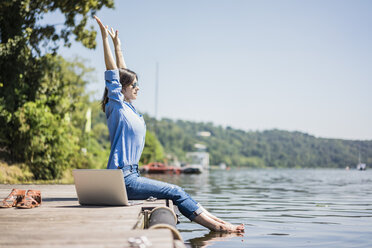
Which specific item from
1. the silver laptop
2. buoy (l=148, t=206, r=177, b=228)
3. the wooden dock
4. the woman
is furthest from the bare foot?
the silver laptop

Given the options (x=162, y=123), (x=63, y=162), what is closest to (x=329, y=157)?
(x=162, y=123)

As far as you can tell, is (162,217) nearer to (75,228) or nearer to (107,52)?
(75,228)

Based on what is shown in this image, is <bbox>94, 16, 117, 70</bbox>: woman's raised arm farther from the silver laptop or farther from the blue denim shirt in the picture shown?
the silver laptop

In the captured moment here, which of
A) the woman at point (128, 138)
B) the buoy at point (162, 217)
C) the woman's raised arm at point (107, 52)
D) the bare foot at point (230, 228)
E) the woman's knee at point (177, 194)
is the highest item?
the woman's raised arm at point (107, 52)

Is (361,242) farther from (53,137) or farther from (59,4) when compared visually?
(59,4)

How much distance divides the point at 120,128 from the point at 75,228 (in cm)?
168

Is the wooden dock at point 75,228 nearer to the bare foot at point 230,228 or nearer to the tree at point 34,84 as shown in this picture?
the bare foot at point 230,228

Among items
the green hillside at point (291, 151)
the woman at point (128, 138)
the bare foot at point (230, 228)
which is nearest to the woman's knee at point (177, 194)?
the woman at point (128, 138)

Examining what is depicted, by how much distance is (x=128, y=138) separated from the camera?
5.11 meters

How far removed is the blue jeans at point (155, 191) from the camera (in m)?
5.17

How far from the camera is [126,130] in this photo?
5.12 metres

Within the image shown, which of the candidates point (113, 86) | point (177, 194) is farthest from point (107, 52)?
point (177, 194)

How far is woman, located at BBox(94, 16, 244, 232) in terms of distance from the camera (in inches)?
200

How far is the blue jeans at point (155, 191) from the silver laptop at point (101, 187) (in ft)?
1.05
